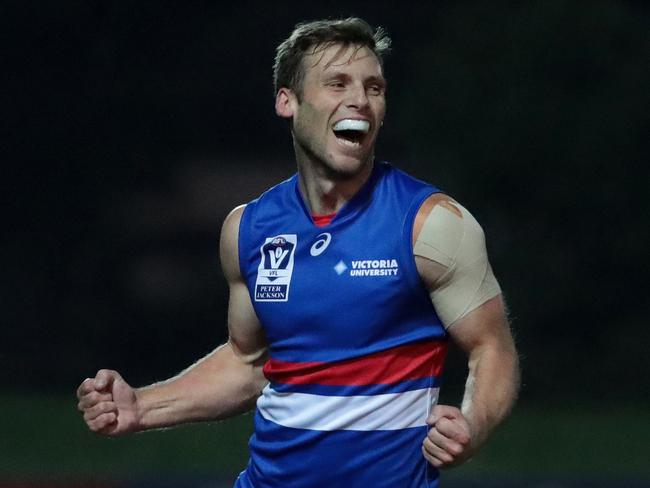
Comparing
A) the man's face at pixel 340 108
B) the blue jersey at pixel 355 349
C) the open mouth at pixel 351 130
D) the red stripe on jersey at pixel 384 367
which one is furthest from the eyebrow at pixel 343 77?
the red stripe on jersey at pixel 384 367

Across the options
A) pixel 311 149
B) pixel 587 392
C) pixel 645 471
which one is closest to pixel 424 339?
pixel 311 149

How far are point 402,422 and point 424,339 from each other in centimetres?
24

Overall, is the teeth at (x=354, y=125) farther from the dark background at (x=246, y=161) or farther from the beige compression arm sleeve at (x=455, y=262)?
the dark background at (x=246, y=161)

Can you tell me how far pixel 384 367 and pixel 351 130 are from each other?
72cm

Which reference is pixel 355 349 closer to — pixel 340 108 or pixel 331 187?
pixel 331 187

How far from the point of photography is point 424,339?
412cm

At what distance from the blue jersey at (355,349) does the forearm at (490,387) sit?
0.20 meters

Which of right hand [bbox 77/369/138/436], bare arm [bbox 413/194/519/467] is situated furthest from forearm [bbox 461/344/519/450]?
right hand [bbox 77/369/138/436]

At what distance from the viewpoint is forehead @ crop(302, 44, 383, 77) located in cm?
428

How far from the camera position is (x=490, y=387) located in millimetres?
3918

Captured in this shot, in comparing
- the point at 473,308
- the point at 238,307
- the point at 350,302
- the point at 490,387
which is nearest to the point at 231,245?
the point at 238,307

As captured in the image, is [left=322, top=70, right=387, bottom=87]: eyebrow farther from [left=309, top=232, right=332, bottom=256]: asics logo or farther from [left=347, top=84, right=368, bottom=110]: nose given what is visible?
[left=309, top=232, right=332, bottom=256]: asics logo

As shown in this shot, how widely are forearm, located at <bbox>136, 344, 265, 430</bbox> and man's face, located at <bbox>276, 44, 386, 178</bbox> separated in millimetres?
749

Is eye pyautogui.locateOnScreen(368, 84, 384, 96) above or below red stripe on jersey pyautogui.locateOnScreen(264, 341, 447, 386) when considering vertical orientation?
above
